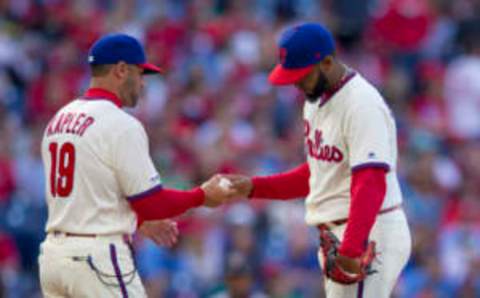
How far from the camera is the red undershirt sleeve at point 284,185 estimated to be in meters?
10.0

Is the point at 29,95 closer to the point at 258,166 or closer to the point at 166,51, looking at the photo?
the point at 166,51

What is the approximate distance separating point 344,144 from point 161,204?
107cm

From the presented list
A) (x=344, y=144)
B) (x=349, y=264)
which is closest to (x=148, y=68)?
(x=344, y=144)

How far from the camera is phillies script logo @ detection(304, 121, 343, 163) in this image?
923 centimetres

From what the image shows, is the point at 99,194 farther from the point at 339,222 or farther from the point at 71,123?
the point at 339,222

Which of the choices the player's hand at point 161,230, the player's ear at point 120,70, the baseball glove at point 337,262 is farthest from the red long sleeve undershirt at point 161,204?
the baseball glove at point 337,262

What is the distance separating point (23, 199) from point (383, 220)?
255 inches

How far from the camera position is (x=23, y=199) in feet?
49.5

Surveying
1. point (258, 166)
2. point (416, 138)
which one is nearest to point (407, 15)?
point (416, 138)

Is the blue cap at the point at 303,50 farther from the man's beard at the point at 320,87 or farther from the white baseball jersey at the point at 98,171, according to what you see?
the white baseball jersey at the point at 98,171

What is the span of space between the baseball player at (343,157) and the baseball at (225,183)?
22.1 inches

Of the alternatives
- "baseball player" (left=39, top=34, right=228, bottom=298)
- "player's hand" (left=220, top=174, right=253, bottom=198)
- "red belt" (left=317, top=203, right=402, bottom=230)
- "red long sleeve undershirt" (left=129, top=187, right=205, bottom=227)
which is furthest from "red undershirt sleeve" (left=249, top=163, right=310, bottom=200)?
"baseball player" (left=39, top=34, right=228, bottom=298)

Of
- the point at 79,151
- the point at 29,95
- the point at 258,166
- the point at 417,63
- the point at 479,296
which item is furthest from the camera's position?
the point at 417,63

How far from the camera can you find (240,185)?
32.8ft
